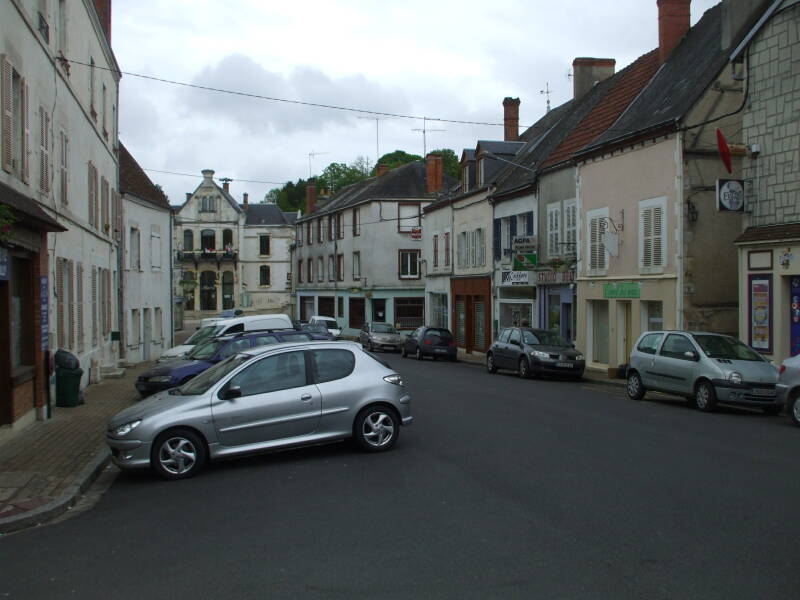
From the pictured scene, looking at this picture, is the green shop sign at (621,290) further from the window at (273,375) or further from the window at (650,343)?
the window at (273,375)

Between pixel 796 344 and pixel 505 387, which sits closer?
pixel 796 344

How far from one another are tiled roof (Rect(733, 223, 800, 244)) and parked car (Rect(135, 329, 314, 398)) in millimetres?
10615

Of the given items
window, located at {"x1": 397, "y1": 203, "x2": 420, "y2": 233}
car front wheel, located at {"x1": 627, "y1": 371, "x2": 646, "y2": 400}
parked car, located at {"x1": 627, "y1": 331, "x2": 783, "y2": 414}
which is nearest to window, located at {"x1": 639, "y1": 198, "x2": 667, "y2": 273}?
parked car, located at {"x1": 627, "y1": 331, "x2": 783, "y2": 414}

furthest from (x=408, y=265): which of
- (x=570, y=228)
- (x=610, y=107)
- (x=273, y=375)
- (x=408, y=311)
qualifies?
(x=273, y=375)

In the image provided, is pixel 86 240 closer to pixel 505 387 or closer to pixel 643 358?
pixel 505 387

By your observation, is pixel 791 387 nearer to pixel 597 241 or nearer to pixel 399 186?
pixel 597 241

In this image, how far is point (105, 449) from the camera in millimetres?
11656

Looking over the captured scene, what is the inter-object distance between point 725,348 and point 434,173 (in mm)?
38612

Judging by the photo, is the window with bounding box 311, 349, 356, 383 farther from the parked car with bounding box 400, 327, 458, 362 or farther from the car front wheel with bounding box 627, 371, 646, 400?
the parked car with bounding box 400, 327, 458, 362

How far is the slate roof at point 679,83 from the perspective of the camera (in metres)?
22.4

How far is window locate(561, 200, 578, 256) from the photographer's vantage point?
1121 inches

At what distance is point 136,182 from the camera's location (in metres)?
34.1

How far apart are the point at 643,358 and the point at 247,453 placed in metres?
10.7

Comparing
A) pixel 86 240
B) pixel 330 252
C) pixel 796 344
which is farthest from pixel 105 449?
pixel 330 252
